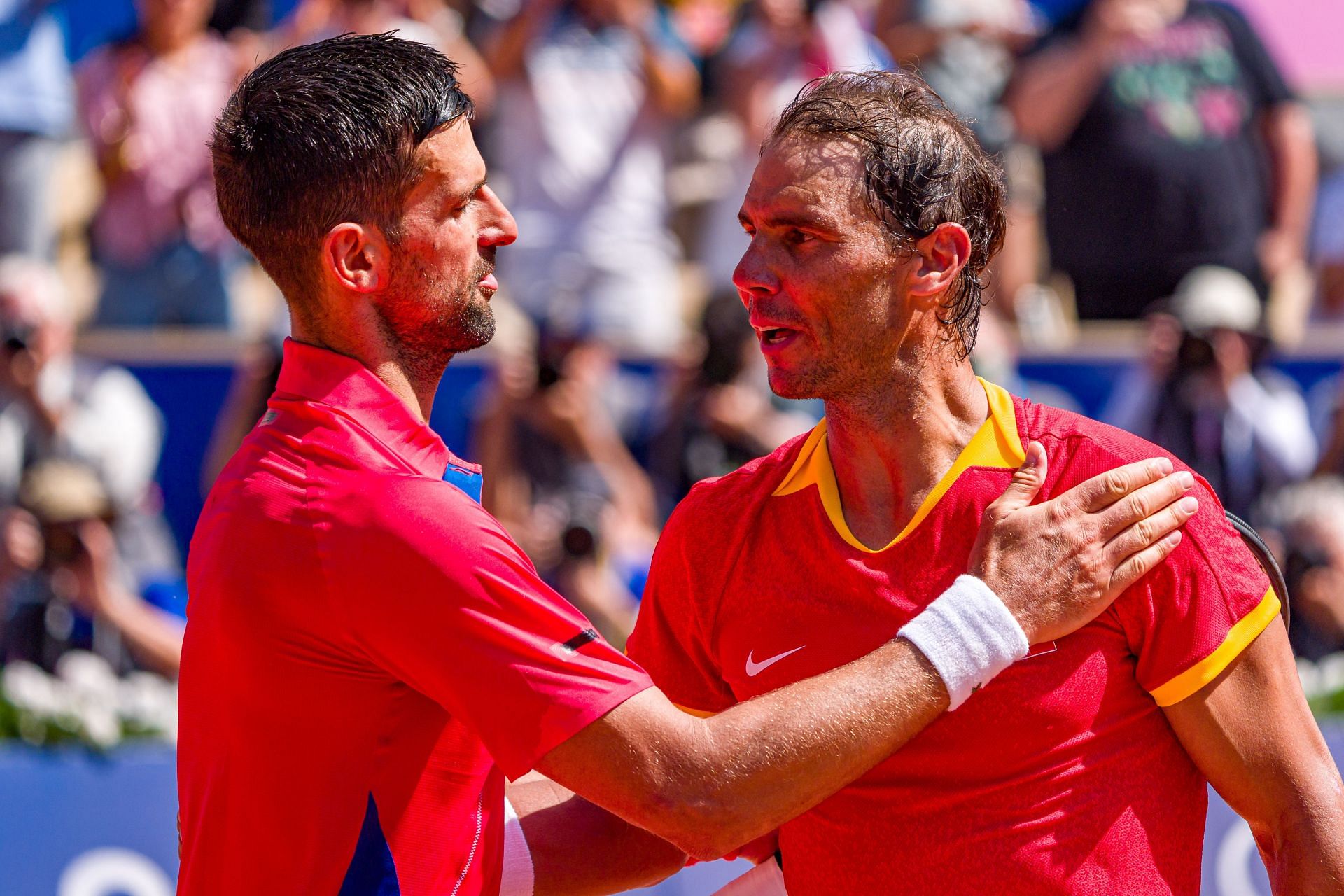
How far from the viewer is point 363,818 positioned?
2.45 meters

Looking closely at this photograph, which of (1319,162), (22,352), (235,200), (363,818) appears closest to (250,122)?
(235,200)

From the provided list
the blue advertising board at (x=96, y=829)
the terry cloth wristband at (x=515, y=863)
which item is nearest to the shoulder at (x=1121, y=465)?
the terry cloth wristband at (x=515, y=863)

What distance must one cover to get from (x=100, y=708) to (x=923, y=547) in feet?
11.6

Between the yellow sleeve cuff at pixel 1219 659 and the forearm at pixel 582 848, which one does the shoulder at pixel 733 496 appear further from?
the yellow sleeve cuff at pixel 1219 659

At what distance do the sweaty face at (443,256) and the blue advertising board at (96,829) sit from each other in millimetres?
2594

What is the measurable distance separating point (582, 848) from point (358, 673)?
26.4 inches

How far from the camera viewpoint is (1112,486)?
8.18 feet

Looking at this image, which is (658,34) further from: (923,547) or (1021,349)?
(923,547)

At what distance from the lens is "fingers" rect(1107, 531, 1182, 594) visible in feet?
8.01

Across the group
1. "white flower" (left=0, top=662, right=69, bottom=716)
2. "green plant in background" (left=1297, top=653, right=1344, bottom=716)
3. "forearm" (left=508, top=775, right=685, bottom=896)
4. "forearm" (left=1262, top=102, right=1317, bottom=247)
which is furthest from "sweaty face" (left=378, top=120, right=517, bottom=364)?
"forearm" (left=1262, top=102, right=1317, bottom=247)

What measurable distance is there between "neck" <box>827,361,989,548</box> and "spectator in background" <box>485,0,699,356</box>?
13.7ft

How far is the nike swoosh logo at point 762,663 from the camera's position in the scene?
2.67 meters

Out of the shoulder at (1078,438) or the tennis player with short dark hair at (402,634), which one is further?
the shoulder at (1078,438)

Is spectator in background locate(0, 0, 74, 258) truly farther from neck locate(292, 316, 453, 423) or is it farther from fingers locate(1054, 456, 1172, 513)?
fingers locate(1054, 456, 1172, 513)
